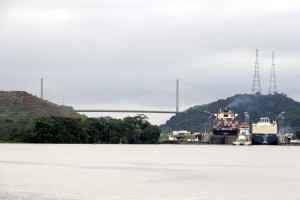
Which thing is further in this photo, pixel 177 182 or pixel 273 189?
pixel 177 182

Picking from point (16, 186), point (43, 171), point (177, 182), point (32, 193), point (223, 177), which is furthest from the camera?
point (43, 171)

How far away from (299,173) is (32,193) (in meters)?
47.8

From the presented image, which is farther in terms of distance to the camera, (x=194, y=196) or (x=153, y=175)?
(x=153, y=175)

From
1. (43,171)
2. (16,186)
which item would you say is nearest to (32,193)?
(16,186)

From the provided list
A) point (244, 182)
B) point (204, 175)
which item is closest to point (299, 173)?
point (204, 175)

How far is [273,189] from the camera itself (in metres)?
73.9

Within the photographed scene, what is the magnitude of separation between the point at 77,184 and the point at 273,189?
19745mm

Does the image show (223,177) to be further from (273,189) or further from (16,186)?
(16,186)

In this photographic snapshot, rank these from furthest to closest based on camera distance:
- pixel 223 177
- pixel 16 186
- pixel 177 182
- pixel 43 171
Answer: pixel 43 171 → pixel 223 177 → pixel 177 182 → pixel 16 186

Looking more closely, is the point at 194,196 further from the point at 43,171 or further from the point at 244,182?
the point at 43,171

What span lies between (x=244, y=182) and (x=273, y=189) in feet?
28.9

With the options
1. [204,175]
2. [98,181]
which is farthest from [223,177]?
[98,181]

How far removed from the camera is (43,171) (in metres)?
97.6

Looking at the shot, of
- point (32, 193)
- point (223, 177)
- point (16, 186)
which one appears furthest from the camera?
point (223, 177)
